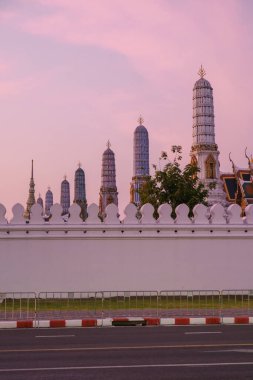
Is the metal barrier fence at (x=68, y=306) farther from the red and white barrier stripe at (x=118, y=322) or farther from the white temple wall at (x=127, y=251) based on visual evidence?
the red and white barrier stripe at (x=118, y=322)

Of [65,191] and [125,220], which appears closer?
[125,220]

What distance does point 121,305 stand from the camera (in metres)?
22.4

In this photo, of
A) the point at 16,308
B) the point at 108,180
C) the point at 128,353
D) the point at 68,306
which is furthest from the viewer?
the point at 108,180

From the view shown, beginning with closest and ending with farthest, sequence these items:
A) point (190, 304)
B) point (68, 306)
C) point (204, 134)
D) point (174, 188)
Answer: point (68, 306) < point (190, 304) < point (174, 188) < point (204, 134)

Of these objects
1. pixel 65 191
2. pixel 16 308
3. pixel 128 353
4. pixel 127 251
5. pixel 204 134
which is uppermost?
pixel 65 191

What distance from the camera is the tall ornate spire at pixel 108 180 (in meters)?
122

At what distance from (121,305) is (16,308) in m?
2.87

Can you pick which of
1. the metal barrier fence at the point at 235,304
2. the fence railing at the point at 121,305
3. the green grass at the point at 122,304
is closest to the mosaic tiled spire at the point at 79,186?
the metal barrier fence at the point at 235,304

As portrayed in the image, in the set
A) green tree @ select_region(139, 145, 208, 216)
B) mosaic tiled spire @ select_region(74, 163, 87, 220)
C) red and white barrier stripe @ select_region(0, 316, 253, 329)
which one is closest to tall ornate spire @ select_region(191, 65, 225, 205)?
green tree @ select_region(139, 145, 208, 216)

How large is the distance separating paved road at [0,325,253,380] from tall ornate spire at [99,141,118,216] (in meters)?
104

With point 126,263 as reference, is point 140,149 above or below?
above

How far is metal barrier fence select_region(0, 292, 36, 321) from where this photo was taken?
20.0 meters

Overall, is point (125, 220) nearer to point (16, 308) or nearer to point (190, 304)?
point (190, 304)

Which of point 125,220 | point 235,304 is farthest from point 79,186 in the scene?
point 235,304
